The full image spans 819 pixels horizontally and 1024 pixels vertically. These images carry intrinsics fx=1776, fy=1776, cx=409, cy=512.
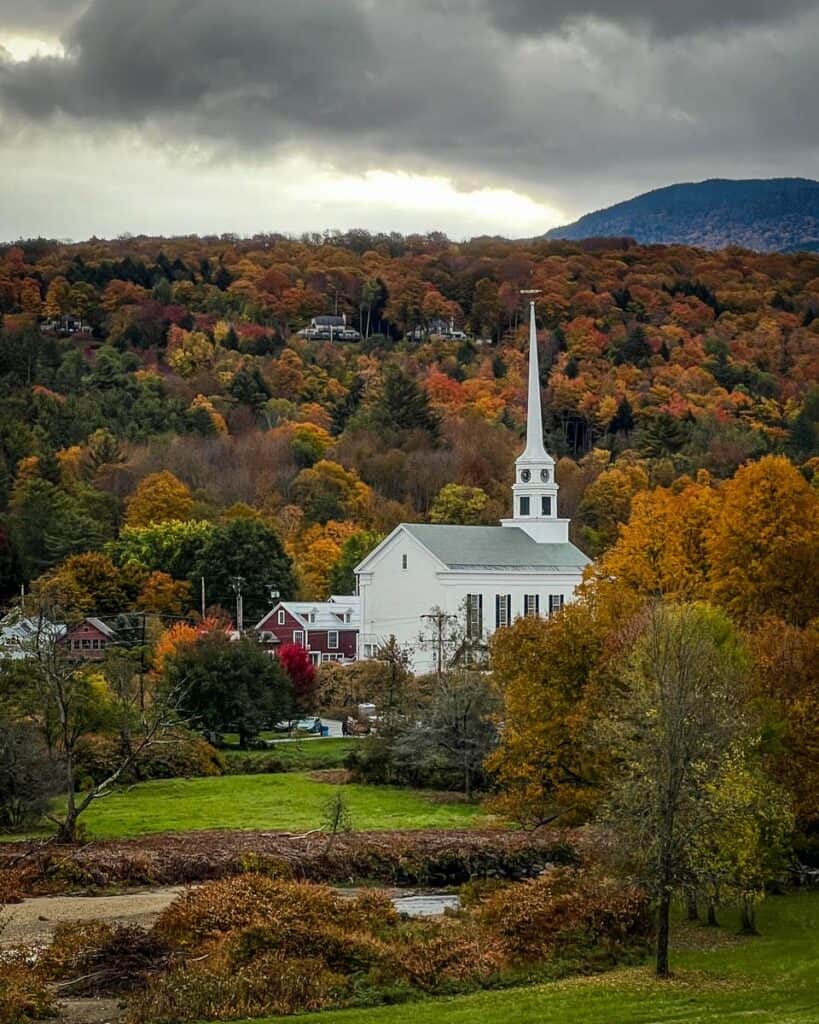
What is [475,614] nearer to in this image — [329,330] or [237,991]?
[237,991]

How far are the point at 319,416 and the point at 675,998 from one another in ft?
398

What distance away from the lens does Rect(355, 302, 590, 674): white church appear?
9312 centimetres

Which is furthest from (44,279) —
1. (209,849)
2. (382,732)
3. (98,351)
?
(209,849)

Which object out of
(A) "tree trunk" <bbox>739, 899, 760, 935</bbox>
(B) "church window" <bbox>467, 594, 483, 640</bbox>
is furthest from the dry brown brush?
(B) "church window" <bbox>467, 594, 483, 640</bbox>

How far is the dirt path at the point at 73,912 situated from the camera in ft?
117

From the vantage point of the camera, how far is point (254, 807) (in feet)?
182

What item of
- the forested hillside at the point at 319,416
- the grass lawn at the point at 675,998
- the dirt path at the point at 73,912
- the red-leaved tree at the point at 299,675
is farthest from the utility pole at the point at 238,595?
the grass lawn at the point at 675,998

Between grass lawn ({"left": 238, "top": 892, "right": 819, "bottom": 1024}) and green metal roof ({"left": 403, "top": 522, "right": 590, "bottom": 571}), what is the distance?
196 feet

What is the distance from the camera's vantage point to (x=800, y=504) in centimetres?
5553

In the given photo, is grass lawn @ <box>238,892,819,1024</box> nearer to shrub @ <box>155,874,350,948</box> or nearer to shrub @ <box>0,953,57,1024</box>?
shrub @ <box>0,953,57,1024</box>

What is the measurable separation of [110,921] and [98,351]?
13087cm

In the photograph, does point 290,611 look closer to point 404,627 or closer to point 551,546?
point 404,627

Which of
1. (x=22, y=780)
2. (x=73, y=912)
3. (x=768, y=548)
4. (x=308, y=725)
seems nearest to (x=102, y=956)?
(x=73, y=912)

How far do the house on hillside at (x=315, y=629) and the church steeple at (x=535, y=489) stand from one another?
1158cm
